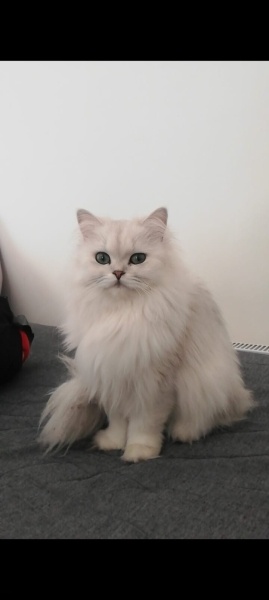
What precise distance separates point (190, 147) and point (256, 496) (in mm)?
1277

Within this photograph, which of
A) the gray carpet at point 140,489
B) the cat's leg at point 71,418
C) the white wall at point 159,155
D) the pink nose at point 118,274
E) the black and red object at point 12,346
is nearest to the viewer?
the gray carpet at point 140,489

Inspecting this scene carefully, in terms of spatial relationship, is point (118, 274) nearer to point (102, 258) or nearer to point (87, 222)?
point (102, 258)

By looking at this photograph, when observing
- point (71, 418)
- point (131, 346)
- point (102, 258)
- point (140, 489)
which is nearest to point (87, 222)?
point (102, 258)

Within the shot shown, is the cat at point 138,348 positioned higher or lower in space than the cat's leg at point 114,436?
higher

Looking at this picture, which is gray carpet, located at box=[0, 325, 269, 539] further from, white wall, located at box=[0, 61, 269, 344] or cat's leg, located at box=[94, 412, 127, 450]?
white wall, located at box=[0, 61, 269, 344]

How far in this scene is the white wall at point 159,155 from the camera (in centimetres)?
165

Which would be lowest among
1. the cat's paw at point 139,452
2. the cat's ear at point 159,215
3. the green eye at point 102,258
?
the cat's paw at point 139,452

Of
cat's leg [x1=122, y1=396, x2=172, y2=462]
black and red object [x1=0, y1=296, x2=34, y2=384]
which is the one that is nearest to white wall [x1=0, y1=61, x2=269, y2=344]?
black and red object [x1=0, y1=296, x2=34, y2=384]

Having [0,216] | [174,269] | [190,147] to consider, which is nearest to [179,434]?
[174,269]

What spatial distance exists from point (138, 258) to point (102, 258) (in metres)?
0.08

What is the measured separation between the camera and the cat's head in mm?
1011

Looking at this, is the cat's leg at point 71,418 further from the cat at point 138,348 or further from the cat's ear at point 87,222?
the cat's ear at point 87,222

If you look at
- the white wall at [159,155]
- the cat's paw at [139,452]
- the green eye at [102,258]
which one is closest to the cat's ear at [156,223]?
the green eye at [102,258]
